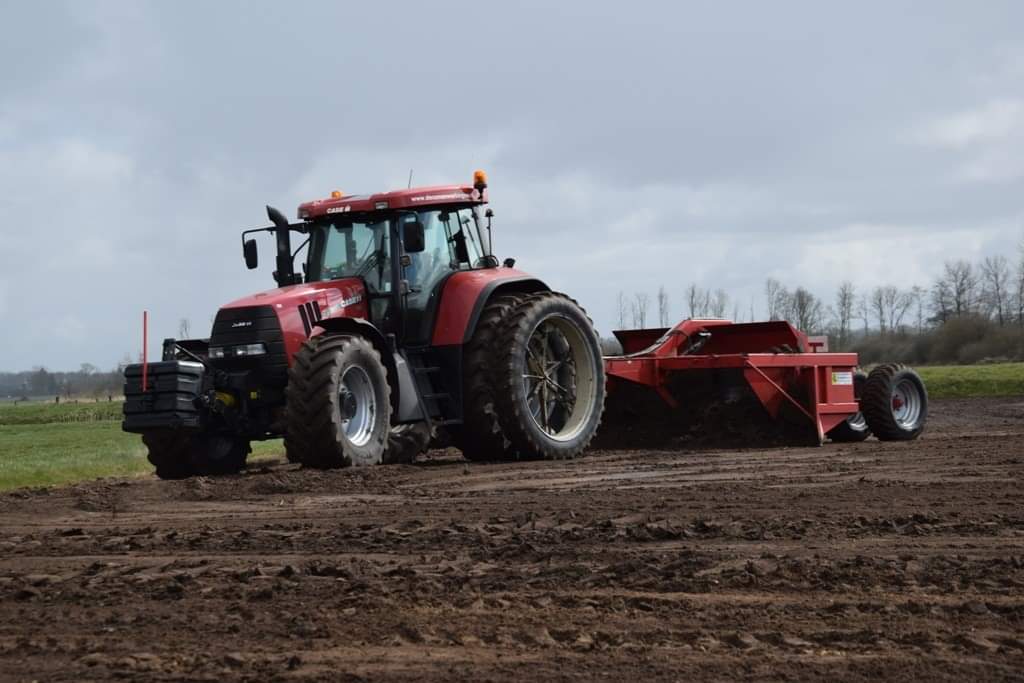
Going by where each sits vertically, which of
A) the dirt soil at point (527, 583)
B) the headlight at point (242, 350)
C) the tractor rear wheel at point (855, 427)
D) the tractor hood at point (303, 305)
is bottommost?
the dirt soil at point (527, 583)

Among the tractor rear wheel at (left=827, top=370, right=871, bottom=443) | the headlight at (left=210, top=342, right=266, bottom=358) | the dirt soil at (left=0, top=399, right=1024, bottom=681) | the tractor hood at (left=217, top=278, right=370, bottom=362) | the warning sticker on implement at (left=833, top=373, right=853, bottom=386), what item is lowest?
the dirt soil at (left=0, top=399, right=1024, bottom=681)

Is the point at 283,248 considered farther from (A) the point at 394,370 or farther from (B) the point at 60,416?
(B) the point at 60,416

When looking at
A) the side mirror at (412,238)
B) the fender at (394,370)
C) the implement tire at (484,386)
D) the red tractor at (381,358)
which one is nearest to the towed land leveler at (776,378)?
the red tractor at (381,358)

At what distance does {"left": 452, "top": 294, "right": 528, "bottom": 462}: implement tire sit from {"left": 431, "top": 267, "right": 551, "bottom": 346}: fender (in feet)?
0.44

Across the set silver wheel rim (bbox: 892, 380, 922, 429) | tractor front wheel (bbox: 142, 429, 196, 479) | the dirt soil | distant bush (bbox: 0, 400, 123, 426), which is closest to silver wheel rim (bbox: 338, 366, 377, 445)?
tractor front wheel (bbox: 142, 429, 196, 479)

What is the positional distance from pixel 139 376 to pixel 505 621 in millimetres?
6827

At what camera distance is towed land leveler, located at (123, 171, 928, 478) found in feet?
36.0

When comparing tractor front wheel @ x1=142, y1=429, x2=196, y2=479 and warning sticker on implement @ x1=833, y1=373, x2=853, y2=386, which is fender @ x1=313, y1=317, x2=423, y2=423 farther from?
warning sticker on implement @ x1=833, y1=373, x2=853, y2=386

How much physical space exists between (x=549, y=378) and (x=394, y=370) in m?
2.09

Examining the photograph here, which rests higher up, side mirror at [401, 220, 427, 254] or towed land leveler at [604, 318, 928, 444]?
side mirror at [401, 220, 427, 254]

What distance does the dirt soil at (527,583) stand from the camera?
4465mm

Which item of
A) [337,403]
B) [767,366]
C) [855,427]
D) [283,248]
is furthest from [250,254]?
[855,427]

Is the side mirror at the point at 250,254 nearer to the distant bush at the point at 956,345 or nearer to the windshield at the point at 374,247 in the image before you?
the windshield at the point at 374,247

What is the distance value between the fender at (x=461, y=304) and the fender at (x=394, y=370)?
528mm
